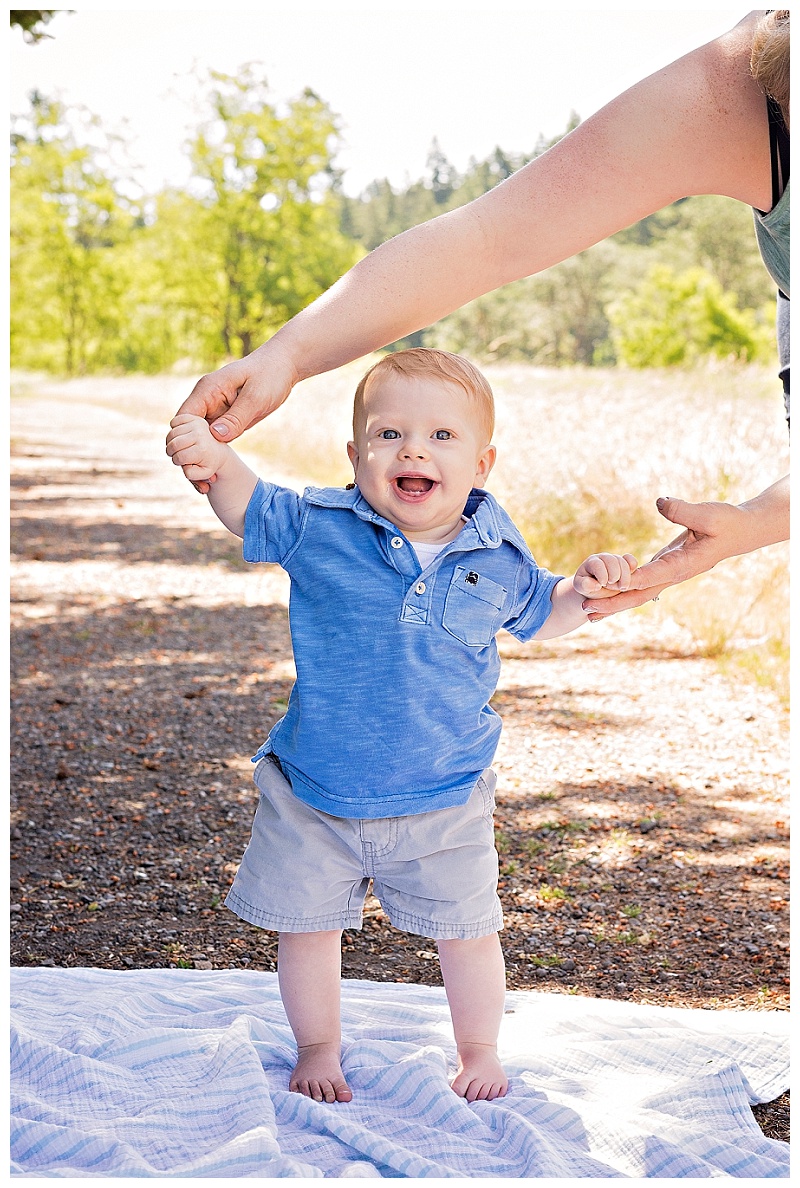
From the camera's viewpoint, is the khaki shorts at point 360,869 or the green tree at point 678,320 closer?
the khaki shorts at point 360,869

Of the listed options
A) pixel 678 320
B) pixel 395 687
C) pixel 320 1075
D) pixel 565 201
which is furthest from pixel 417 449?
pixel 678 320

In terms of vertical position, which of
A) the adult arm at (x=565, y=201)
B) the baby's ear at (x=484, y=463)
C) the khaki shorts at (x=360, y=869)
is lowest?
the khaki shorts at (x=360, y=869)

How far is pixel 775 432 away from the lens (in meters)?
6.00

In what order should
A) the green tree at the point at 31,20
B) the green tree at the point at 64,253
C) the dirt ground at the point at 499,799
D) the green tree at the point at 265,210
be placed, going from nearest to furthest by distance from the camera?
1. the dirt ground at the point at 499,799
2. the green tree at the point at 31,20
3. the green tree at the point at 265,210
4. the green tree at the point at 64,253

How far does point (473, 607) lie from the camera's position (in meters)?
1.99

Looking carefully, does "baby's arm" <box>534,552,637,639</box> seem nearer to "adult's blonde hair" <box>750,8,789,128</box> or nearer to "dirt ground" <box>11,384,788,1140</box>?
"adult's blonde hair" <box>750,8,789,128</box>

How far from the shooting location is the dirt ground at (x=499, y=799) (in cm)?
285

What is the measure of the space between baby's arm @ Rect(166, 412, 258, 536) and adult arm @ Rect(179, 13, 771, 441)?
0.13m

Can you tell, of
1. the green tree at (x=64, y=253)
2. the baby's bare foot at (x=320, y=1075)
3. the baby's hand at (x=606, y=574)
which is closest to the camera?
the baby's hand at (x=606, y=574)

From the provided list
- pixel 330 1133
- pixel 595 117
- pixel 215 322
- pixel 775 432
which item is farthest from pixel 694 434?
pixel 215 322

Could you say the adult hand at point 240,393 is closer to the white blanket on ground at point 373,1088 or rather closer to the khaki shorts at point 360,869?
the khaki shorts at point 360,869

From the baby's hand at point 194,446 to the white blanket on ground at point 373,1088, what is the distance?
1.03m

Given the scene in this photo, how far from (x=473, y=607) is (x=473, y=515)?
171mm

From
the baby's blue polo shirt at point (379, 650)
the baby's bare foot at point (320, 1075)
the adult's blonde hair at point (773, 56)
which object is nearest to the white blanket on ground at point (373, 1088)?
the baby's bare foot at point (320, 1075)
